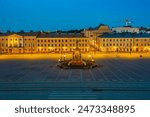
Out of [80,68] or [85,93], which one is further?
[80,68]

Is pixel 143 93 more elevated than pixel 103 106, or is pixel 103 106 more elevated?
pixel 103 106

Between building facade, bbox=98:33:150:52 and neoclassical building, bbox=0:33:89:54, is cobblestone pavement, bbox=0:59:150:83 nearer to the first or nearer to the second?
neoclassical building, bbox=0:33:89:54

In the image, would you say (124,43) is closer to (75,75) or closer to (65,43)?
(65,43)

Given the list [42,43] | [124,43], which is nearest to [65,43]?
[42,43]

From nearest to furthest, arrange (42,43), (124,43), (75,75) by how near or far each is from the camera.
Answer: (75,75)
(42,43)
(124,43)

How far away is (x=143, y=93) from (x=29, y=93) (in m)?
7.33

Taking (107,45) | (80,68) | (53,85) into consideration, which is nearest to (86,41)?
(107,45)

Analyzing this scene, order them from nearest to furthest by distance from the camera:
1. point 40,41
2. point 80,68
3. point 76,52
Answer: point 80,68 < point 76,52 < point 40,41

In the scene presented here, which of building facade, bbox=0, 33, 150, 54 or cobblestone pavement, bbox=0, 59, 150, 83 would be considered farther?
building facade, bbox=0, 33, 150, 54

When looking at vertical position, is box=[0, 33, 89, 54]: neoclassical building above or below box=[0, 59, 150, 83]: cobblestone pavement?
above

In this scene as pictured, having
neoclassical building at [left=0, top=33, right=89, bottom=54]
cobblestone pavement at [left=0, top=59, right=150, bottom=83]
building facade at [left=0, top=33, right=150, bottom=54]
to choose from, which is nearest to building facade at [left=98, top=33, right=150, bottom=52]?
building facade at [left=0, top=33, right=150, bottom=54]

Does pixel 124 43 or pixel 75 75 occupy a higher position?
pixel 124 43

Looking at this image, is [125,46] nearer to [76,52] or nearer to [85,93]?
[76,52]

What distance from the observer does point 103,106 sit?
30.3ft
